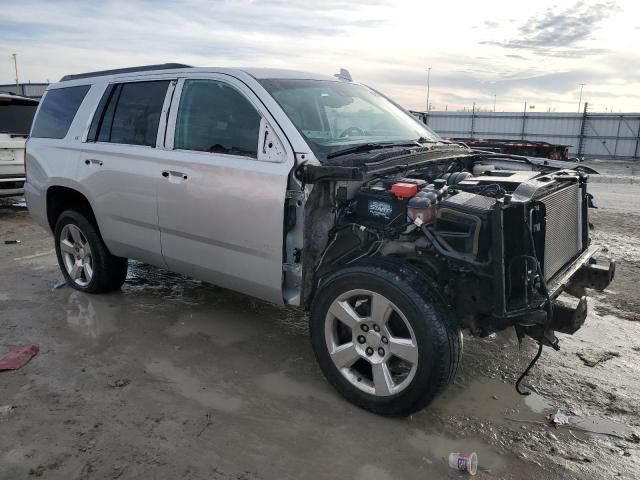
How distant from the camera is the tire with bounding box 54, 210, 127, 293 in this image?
188 inches

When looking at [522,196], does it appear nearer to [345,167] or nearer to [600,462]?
[345,167]

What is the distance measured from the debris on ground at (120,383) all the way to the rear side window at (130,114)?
1.74 metres

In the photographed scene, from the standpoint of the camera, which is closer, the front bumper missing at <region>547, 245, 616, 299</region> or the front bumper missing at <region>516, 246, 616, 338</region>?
the front bumper missing at <region>516, 246, 616, 338</region>

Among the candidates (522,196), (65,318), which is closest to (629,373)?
(522,196)

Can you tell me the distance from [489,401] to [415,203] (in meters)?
1.35

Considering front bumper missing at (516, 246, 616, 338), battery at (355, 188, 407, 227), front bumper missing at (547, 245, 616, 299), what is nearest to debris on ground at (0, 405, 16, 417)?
battery at (355, 188, 407, 227)

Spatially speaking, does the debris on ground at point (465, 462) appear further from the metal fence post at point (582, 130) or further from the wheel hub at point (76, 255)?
the metal fence post at point (582, 130)

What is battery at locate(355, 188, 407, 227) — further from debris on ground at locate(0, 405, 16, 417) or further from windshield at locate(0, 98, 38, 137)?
windshield at locate(0, 98, 38, 137)

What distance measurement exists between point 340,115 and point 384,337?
6.10 ft

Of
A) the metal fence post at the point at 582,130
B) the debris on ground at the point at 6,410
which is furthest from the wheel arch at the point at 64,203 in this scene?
the metal fence post at the point at 582,130

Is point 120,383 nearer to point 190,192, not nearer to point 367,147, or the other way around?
point 190,192

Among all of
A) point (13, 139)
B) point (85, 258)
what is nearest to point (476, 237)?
point (85, 258)

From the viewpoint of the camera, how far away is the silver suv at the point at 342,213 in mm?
2791

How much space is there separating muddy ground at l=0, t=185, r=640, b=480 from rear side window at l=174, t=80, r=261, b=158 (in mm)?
1499
